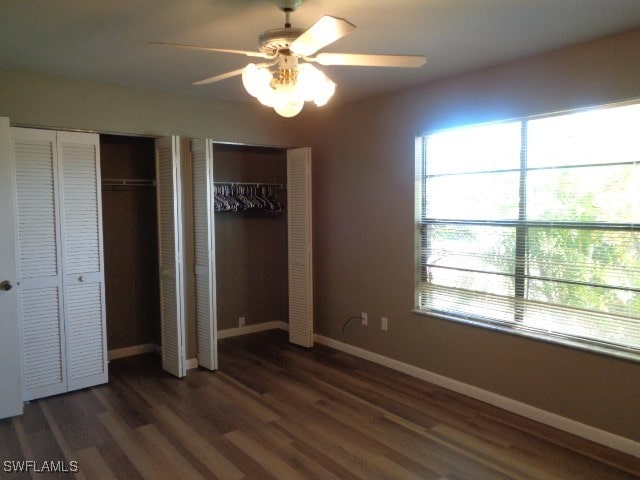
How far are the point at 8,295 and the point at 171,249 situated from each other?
126 cm

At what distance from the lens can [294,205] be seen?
4.97 meters

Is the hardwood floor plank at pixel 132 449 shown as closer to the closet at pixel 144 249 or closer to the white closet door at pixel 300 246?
the closet at pixel 144 249

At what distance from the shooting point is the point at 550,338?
10.7 feet

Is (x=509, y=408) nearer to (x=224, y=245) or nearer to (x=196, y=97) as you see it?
(x=224, y=245)

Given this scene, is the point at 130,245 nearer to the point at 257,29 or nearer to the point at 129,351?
the point at 129,351

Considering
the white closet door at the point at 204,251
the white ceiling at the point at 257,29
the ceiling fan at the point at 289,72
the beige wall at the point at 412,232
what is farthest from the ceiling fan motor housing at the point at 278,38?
the white closet door at the point at 204,251

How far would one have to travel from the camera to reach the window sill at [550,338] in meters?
2.92

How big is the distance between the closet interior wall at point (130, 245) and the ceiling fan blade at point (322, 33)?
9.73ft

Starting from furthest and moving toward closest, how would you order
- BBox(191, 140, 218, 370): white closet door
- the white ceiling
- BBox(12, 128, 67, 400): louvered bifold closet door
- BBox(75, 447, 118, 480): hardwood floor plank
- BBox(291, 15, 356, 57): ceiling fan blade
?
BBox(191, 140, 218, 370): white closet door
BBox(12, 128, 67, 400): louvered bifold closet door
BBox(75, 447, 118, 480): hardwood floor plank
the white ceiling
BBox(291, 15, 356, 57): ceiling fan blade

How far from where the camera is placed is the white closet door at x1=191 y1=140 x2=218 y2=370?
4.21m

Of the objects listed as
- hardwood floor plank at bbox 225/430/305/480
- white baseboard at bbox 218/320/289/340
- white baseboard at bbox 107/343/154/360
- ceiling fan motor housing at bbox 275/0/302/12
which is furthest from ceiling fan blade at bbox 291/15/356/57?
white baseboard at bbox 218/320/289/340

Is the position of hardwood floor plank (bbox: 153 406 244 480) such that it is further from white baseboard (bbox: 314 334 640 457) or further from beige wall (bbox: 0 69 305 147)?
beige wall (bbox: 0 69 305 147)

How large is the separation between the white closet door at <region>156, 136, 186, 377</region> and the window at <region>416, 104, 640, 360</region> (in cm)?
211

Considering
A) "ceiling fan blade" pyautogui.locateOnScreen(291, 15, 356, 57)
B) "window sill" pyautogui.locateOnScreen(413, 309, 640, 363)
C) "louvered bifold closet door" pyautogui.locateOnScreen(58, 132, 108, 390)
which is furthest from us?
"louvered bifold closet door" pyautogui.locateOnScreen(58, 132, 108, 390)
